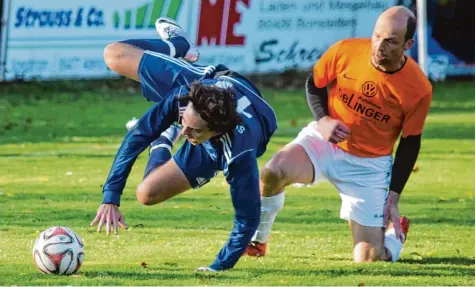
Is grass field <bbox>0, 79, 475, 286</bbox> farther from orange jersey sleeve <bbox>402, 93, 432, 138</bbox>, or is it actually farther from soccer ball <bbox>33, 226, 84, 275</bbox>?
orange jersey sleeve <bbox>402, 93, 432, 138</bbox>

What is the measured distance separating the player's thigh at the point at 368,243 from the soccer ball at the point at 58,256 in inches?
88.7

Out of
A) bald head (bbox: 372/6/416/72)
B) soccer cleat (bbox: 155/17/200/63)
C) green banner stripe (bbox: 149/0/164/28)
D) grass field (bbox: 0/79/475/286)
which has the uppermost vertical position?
bald head (bbox: 372/6/416/72)

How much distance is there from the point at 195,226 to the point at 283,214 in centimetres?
121

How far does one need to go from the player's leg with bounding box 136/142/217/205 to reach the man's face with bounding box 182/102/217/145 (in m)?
0.90

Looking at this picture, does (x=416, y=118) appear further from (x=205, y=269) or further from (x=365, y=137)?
(x=205, y=269)

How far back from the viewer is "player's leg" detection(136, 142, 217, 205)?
8.86 metres

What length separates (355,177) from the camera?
979cm

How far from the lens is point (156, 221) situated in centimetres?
1102

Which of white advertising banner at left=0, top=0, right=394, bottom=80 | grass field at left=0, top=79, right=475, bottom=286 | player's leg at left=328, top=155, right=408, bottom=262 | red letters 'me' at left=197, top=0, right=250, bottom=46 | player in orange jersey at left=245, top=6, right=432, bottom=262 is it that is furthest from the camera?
red letters 'me' at left=197, top=0, right=250, bottom=46

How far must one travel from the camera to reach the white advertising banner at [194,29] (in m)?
23.2

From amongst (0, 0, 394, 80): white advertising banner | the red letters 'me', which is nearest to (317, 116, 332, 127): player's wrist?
(0, 0, 394, 80): white advertising banner

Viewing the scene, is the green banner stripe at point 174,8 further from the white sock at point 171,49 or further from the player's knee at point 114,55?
the player's knee at point 114,55

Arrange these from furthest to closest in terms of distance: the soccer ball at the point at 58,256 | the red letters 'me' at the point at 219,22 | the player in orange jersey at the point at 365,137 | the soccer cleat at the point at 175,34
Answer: the red letters 'me' at the point at 219,22
the soccer cleat at the point at 175,34
the player in orange jersey at the point at 365,137
the soccer ball at the point at 58,256

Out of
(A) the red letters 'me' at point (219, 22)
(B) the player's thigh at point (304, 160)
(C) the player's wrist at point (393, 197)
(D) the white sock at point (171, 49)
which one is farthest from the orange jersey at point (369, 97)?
(A) the red letters 'me' at point (219, 22)
